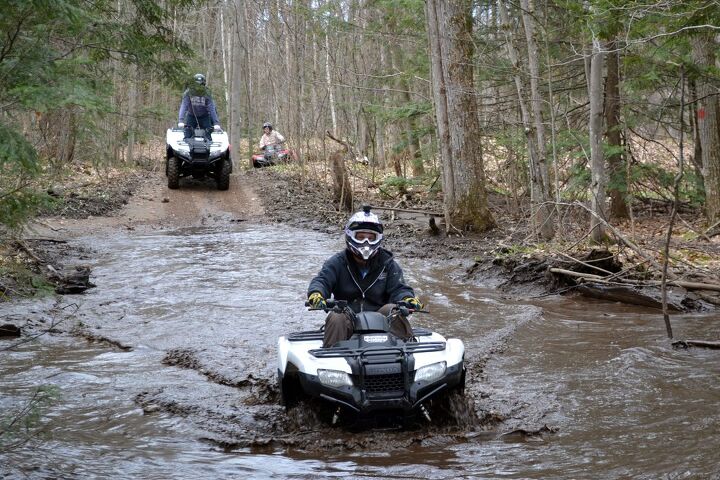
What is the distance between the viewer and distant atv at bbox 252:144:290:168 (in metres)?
28.1

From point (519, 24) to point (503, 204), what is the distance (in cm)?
436

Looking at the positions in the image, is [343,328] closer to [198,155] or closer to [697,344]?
[697,344]

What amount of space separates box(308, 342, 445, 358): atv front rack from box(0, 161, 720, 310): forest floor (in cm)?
199

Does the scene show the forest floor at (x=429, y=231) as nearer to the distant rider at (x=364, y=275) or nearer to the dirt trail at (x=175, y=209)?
the dirt trail at (x=175, y=209)

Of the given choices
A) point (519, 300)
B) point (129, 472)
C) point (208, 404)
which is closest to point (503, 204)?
point (519, 300)

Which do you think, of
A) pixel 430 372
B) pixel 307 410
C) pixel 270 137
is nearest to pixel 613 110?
pixel 430 372

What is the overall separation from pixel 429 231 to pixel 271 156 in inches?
567

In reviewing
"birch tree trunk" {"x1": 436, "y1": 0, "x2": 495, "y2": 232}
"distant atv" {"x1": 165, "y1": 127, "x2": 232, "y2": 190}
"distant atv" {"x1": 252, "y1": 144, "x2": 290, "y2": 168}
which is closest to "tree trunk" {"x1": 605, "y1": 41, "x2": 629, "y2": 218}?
"birch tree trunk" {"x1": 436, "y1": 0, "x2": 495, "y2": 232}

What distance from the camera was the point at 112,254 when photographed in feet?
45.2

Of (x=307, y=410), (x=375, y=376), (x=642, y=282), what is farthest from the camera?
(x=642, y=282)

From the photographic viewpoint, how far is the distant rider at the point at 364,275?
6.42 m

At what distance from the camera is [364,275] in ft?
22.0

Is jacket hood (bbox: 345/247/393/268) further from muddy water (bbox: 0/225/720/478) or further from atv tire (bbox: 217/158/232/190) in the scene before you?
atv tire (bbox: 217/158/232/190)

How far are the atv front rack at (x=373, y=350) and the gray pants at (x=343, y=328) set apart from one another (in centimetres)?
16
